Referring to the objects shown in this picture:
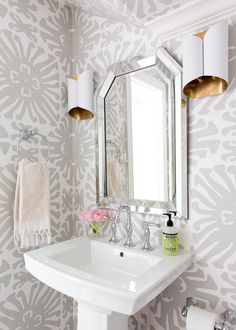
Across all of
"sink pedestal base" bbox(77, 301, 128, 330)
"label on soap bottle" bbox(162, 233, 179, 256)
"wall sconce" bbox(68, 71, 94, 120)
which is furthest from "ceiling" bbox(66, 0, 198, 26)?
"sink pedestal base" bbox(77, 301, 128, 330)

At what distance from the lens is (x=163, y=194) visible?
1351 mm

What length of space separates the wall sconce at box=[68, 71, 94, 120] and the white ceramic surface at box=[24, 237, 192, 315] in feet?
2.69

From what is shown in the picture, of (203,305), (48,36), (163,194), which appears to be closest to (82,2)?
(48,36)

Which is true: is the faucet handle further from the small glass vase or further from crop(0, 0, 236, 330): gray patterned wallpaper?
the small glass vase

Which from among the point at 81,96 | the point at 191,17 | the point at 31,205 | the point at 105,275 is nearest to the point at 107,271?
the point at 105,275

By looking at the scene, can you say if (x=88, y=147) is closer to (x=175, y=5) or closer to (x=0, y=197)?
(x=0, y=197)

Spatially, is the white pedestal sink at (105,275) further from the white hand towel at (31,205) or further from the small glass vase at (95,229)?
the white hand towel at (31,205)

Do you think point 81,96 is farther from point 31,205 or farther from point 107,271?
point 107,271

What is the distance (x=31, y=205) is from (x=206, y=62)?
119 cm

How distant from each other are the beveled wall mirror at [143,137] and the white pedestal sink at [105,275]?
0.83 ft

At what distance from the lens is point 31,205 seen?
4.93ft

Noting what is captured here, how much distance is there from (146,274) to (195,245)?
1.18 ft

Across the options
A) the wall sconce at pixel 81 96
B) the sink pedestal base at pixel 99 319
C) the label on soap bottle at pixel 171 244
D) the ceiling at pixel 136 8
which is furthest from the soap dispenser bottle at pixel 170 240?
the ceiling at pixel 136 8

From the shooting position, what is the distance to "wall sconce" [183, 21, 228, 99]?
3.45 feet
